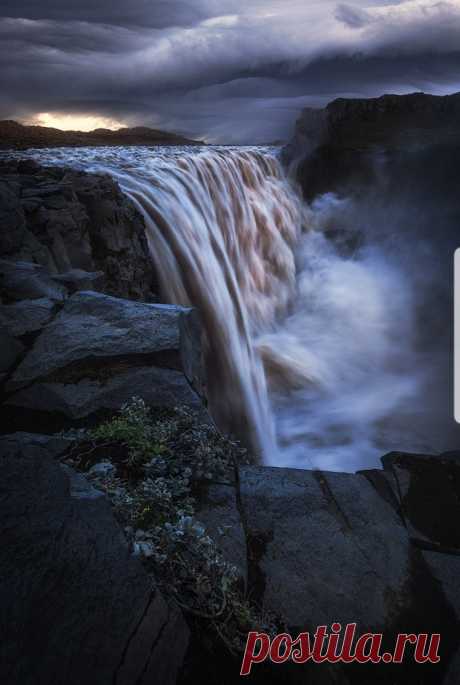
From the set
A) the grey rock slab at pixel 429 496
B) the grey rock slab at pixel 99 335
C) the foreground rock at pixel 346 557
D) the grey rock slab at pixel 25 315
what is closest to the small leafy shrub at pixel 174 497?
the foreground rock at pixel 346 557

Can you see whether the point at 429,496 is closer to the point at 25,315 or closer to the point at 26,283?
the point at 25,315

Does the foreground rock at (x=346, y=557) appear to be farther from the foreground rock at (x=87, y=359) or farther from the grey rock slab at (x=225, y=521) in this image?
the foreground rock at (x=87, y=359)

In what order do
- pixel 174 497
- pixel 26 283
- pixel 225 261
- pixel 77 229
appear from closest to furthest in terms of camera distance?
pixel 174 497 → pixel 26 283 → pixel 77 229 → pixel 225 261

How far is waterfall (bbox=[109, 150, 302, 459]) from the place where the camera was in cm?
820

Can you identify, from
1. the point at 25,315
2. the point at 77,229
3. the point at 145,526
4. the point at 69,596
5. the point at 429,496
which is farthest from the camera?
the point at 77,229

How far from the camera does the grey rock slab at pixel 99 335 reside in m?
3.90

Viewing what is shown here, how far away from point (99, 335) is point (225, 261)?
22.6 feet

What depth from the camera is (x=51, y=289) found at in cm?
503

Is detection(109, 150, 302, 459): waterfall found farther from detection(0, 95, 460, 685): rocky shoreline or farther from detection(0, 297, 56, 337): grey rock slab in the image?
detection(0, 297, 56, 337): grey rock slab

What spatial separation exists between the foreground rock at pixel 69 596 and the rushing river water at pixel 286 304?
5034 millimetres

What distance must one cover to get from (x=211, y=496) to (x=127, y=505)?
737 mm

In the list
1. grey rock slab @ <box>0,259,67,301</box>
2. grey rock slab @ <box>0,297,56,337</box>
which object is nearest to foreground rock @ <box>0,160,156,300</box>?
grey rock slab @ <box>0,259,67,301</box>

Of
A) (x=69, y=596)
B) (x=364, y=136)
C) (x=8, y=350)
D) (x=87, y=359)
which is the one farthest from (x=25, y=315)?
(x=364, y=136)

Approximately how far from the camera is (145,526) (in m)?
2.46
